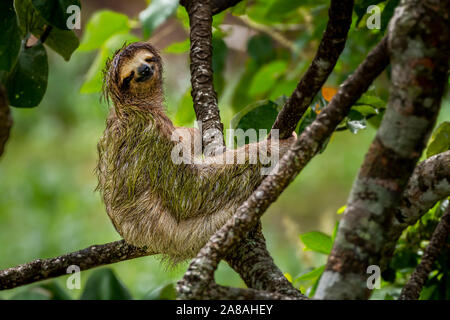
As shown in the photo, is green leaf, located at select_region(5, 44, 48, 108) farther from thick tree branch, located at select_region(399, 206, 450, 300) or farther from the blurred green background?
the blurred green background

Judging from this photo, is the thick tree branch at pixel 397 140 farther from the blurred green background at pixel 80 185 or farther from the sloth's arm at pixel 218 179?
the blurred green background at pixel 80 185

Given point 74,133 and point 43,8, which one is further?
point 74,133

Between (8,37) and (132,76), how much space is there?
0.61 m

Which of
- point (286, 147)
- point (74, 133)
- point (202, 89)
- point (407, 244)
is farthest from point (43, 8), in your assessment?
point (74, 133)

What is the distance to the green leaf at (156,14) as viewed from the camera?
242cm

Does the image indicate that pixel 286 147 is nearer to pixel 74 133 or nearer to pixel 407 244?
pixel 407 244

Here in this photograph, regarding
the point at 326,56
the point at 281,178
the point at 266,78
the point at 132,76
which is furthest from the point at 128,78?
the point at 266,78

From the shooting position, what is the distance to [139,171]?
2471mm

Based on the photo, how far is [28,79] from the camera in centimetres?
251

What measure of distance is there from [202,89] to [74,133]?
730cm

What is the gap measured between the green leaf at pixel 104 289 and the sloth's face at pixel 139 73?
0.94 metres

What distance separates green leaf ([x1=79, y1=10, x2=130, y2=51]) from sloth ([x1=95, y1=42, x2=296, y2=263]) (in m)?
0.78

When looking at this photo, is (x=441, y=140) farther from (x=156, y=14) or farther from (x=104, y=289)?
(x=104, y=289)

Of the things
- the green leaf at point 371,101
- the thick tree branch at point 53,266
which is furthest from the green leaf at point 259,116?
the thick tree branch at point 53,266
